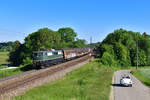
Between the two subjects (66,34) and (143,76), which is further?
(66,34)

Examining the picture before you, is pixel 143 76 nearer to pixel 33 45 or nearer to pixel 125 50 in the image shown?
pixel 125 50

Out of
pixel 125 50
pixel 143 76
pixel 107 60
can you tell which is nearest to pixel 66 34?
pixel 125 50

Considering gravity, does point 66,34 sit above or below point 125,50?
above

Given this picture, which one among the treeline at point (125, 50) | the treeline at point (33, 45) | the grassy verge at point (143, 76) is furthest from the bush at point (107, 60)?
the treeline at point (33, 45)

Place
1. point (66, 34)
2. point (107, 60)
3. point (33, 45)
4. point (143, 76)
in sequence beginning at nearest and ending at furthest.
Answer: point (143, 76) < point (107, 60) < point (33, 45) < point (66, 34)

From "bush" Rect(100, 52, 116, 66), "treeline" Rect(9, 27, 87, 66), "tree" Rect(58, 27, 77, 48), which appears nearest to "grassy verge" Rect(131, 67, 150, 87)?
"bush" Rect(100, 52, 116, 66)

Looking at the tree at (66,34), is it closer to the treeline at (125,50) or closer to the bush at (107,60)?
the treeline at (125,50)

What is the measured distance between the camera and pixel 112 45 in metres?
88.2

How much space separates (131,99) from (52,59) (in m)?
26.0

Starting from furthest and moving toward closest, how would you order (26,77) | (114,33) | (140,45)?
(114,33), (140,45), (26,77)

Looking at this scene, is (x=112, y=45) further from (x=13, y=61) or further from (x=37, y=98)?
(x=37, y=98)

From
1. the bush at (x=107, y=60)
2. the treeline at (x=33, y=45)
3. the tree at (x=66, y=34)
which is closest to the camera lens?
the bush at (x=107, y=60)

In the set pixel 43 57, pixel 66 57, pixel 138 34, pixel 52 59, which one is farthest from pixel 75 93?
pixel 138 34

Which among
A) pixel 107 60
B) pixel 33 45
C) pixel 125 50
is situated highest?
pixel 33 45
